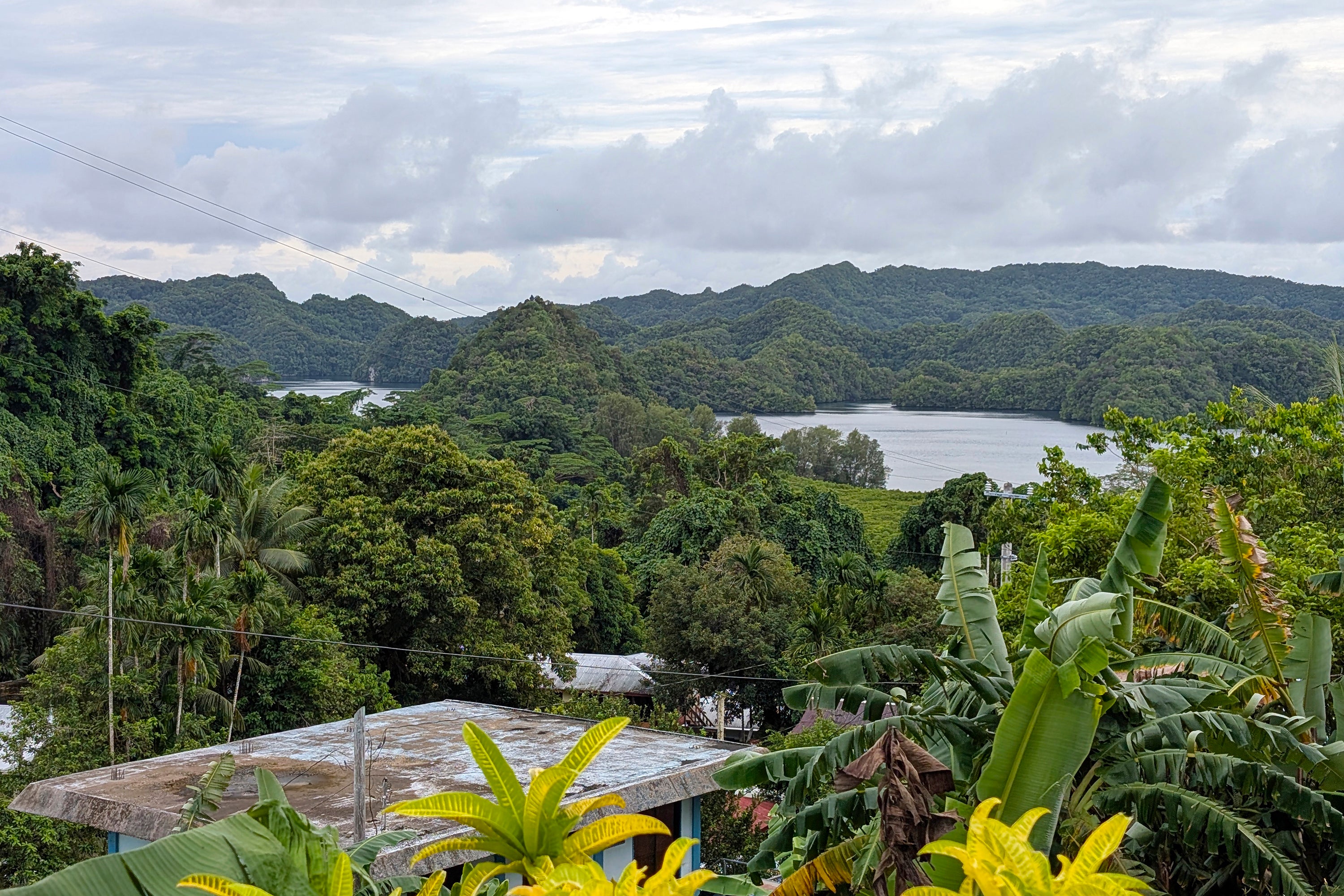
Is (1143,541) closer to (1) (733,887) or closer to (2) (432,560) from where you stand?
(1) (733,887)

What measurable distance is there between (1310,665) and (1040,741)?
2.98 m

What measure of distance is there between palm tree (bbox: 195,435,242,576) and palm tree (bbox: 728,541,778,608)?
12.9m

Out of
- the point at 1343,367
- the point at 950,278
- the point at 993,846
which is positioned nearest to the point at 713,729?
the point at 1343,367

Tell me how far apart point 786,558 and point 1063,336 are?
6784 cm

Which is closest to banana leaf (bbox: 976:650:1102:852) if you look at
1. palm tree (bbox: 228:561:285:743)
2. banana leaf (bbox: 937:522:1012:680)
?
banana leaf (bbox: 937:522:1012:680)

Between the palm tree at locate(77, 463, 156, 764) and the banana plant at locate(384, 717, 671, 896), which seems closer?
the banana plant at locate(384, 717, 671, 896)

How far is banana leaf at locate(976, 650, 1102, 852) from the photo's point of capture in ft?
14.9

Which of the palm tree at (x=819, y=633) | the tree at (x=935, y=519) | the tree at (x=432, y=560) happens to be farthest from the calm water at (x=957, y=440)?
the tree at (x=432, y=560)

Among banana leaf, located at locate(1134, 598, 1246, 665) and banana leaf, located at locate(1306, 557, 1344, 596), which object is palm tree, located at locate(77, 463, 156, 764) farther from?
banana leaf, located at locate(1306, 557, 1344, 596)

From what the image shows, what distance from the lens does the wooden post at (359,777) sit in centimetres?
776

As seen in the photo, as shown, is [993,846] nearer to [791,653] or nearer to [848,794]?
[848,794]

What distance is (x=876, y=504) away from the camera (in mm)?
56812

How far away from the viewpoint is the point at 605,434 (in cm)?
7381

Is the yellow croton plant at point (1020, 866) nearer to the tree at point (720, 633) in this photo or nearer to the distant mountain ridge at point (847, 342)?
the tree at point (720, 633)
